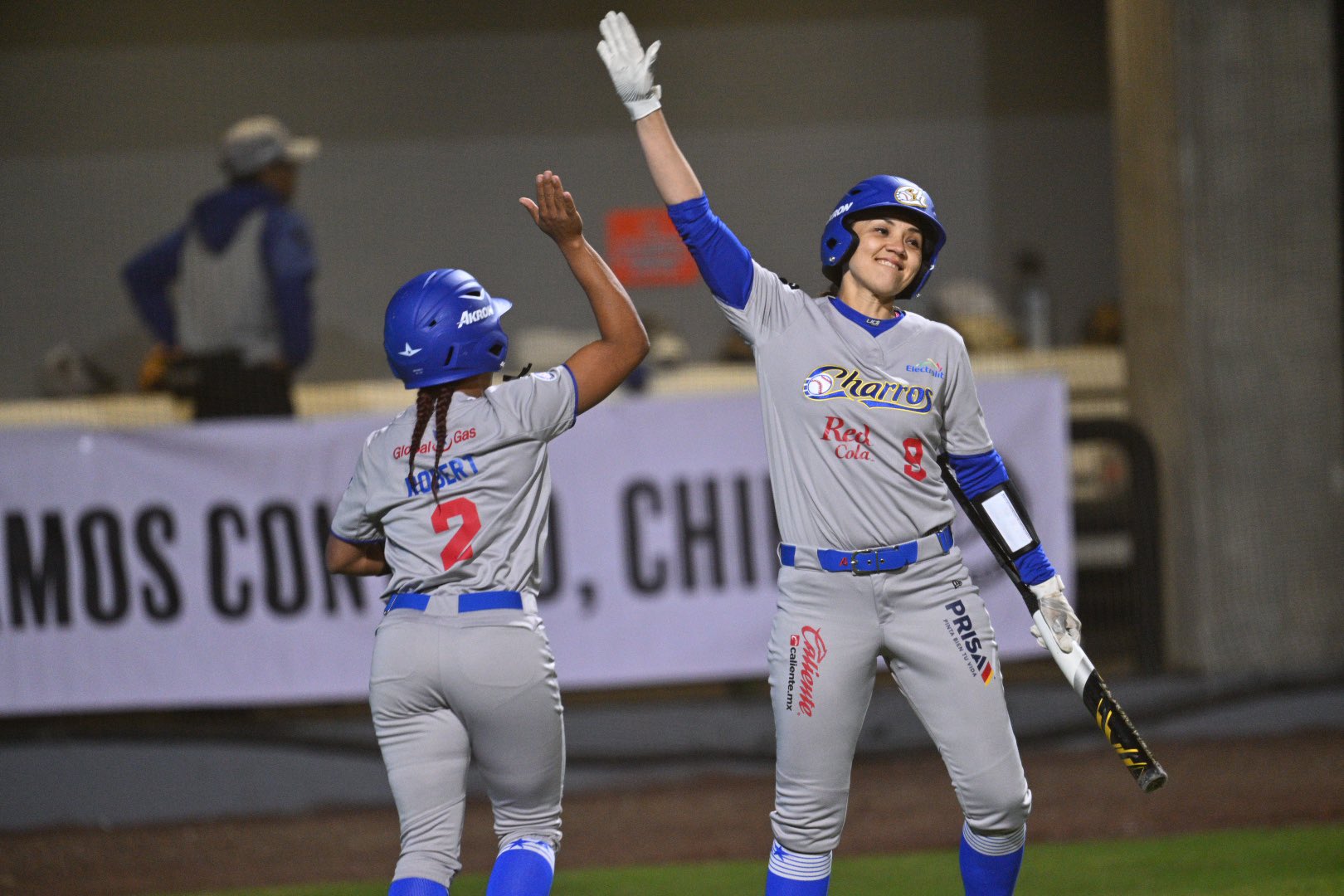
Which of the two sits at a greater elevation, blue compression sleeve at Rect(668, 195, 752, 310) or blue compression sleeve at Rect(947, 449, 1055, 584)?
blue compression sleeve at Rect(668, 195, 752, 310)

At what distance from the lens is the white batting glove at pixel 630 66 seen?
3.74 meters

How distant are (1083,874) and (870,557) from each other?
77.3 inches

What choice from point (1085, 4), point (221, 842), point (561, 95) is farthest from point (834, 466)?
point (1085, 4)

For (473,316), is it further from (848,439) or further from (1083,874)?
(1083,874)

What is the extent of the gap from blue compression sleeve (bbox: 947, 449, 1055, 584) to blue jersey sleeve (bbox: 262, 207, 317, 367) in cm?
376

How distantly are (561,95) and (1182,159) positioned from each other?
163 inches

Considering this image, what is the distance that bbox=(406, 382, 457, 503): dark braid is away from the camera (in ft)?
11.5

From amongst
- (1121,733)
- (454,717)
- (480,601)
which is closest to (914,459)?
(1121,733)

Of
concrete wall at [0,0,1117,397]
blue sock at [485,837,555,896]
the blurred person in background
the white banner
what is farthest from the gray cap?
blue sock at [485,837,555,896]

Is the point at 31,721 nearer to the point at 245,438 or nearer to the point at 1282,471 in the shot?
the point at 245,438

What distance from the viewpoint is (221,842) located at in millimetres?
6164

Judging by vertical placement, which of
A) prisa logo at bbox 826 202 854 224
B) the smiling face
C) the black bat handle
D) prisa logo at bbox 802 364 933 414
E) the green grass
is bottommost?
the green grass

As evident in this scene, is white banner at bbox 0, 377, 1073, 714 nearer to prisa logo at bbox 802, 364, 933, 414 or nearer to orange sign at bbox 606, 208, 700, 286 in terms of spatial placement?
orange sign at bbox 606, 208, 700, 286

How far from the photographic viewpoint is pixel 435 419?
355 cm
